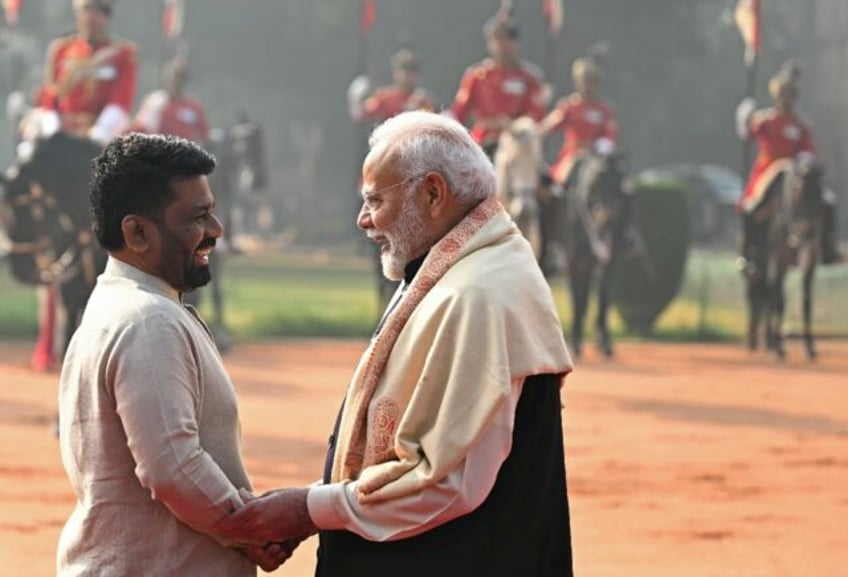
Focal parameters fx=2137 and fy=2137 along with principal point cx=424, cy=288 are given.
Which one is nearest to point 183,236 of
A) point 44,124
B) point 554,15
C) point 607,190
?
point 44,124

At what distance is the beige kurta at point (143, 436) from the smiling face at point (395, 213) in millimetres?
437

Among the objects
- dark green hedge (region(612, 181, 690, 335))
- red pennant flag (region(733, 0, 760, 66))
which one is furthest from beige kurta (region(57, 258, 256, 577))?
red pennant flag (region(733, 0, 760, 66))

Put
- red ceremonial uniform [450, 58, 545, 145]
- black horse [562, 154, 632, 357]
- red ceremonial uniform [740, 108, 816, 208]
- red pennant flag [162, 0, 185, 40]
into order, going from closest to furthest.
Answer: red ceremonial uniform [450, 58, 545, 145] < black horse [562, 154, 632, 357] < red ceremonial uniform [740, 108, 816, 208] < red pennant flag [162, 0, 185, 40]

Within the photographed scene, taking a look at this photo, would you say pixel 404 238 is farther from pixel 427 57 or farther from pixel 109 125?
pixel 427 57

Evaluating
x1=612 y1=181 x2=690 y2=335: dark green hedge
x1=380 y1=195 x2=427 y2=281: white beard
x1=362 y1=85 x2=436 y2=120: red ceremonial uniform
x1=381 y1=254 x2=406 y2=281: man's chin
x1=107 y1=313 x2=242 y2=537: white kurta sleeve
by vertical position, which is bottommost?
x1=612 y1=181 x2=690 y2=335: dark green hedge

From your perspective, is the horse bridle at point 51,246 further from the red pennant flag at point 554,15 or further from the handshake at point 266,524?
the handshake at point 266,524

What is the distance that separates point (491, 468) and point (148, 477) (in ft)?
2.22

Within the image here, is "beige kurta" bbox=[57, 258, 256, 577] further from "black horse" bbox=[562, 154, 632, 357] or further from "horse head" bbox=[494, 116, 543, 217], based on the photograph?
"black horse" bbox=[562, 154, 632, 357]

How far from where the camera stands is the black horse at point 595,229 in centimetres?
2092

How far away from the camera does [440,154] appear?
4379mm

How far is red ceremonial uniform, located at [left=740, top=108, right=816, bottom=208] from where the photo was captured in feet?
69.6

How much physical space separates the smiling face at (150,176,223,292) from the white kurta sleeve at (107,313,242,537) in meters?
0.16

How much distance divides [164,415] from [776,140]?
692 inches

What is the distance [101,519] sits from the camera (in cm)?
427
